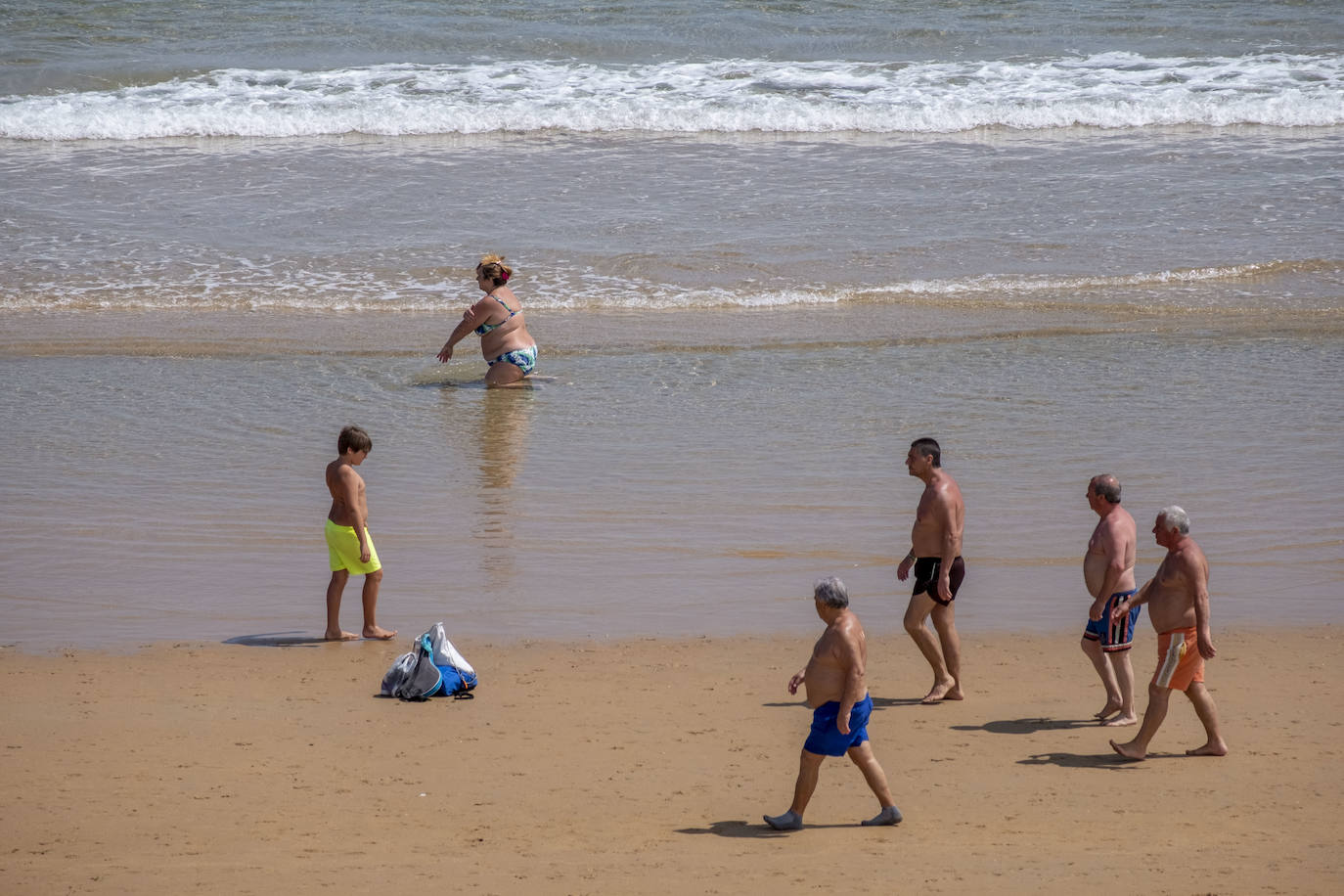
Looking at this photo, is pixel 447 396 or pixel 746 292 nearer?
pixel 447 396

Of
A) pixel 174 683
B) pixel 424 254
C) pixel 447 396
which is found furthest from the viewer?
pixel 424 254

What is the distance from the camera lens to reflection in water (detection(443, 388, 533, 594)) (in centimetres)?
769

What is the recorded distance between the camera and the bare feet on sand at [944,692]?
6273 millimetres

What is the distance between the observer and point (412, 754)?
562 centimetres

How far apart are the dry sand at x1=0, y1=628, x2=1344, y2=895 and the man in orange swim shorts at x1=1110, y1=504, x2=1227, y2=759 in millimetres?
136

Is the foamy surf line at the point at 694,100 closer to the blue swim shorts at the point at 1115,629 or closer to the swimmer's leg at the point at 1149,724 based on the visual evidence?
the blue swim shorts at the point at 1115,629

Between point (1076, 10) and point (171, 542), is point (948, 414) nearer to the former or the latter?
point (171, 542)

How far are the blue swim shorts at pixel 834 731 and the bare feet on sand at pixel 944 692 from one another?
50.6 inches

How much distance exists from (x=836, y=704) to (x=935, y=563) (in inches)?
56.9

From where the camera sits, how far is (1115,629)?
6.01 metres

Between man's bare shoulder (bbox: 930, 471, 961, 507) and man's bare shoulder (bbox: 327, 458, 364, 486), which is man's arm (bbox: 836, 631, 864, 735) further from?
man's bare shoulder (bbox: 327, 458, 364, 486)

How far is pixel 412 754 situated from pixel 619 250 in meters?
10.3

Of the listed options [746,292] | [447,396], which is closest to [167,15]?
[746,292]

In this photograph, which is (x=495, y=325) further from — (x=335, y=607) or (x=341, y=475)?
(x=335, y=607)
